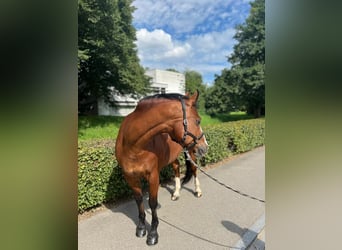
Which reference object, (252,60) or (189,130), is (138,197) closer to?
(189,130)

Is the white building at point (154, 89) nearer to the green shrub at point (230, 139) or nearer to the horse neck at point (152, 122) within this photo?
the green shrub at point (230, 139)

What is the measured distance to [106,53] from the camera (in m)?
14.6

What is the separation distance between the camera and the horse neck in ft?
9.62

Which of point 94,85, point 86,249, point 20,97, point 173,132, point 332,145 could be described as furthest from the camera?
point 94,85

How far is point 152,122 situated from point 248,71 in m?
26.0

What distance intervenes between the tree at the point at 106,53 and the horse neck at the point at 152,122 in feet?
28.7

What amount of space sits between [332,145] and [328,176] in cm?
13

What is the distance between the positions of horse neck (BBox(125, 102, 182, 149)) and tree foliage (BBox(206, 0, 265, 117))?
2375 centimetres

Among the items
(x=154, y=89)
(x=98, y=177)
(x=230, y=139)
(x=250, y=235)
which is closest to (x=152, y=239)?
(x=250, y=235)

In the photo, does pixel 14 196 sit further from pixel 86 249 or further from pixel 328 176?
pixel 86 249

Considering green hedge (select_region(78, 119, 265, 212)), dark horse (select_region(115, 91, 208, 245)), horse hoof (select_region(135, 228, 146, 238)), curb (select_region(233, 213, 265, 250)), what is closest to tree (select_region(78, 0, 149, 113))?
green hedge (select_region(78, 119, 265, 212))

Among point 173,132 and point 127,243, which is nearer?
point 173,132

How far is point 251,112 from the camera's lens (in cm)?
3184

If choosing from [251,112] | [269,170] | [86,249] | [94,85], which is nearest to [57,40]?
[269,170]
